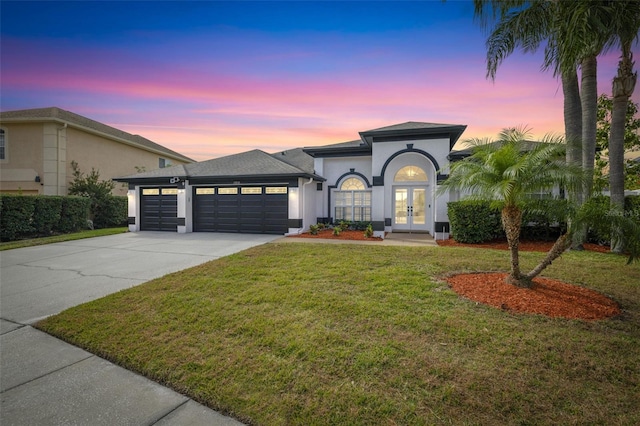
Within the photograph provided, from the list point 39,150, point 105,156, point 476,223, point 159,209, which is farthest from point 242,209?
point 39,150

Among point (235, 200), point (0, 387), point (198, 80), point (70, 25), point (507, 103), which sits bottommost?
point (0, 387)

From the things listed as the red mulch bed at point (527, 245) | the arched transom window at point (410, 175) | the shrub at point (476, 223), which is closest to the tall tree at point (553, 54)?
the red mulch bed at point (527, 245)

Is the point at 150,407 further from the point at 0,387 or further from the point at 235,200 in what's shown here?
the point at 235,200

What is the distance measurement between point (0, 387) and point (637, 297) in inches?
377

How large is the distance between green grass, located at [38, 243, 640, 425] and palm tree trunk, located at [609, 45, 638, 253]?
5449 millimetres

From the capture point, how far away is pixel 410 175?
14438 millimetres

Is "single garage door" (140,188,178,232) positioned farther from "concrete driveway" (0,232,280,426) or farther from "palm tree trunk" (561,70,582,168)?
"palm tree trunk" (561,70,582,168)

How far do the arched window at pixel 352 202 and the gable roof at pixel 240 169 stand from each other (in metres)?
1.51

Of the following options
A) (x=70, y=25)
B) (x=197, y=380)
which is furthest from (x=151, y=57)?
(x=197, y=380)

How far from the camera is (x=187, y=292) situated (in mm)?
5574

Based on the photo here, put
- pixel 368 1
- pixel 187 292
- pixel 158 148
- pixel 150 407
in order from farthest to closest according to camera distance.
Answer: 1. pixel 158 148
2. pixel 368 1
3. pixel 187 292
4. pixel 150 407

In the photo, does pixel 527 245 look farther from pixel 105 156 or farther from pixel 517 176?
pixel 105 156

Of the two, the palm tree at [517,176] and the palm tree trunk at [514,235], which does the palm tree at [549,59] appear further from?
the palm tree trunk at [514,235]

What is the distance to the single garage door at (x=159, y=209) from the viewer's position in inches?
620
